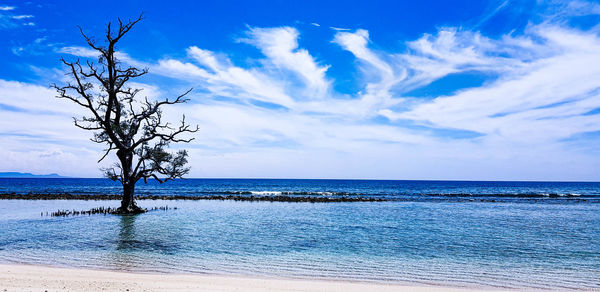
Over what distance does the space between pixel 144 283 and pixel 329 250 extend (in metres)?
8.49

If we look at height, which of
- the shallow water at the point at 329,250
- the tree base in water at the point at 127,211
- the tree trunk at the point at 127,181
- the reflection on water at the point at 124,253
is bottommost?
the shallow water at the point at 329,250

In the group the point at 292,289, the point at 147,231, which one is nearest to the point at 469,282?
the point at 292,289

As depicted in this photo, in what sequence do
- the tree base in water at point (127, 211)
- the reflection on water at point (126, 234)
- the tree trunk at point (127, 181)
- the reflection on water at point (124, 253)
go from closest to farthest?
the reflection on water at point (124, 253) < the reflection on water at point (126, 234) < the tree trunk at point (127, 181) < the tree base in water at point (127, 211)

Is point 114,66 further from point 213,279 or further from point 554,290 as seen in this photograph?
point 554,290

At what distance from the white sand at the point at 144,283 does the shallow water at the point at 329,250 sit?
94 cm

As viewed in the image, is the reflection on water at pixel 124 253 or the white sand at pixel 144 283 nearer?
the white sand at pixel 144 283

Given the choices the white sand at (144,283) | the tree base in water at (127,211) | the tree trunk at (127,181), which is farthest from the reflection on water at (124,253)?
the tree base in water at (127,211)

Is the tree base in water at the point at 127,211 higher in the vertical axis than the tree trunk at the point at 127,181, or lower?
lower

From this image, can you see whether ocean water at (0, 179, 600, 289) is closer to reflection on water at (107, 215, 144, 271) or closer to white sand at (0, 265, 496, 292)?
reflection on water at (107, 215, 144, 271)

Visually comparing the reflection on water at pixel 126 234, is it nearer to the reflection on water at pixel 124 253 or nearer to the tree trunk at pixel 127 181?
the reflection on water at pixel 124 253

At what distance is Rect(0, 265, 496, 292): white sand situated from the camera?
10.1m

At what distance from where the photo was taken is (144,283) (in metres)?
10.6

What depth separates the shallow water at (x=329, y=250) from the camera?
13016 mm

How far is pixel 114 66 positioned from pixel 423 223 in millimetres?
26421
